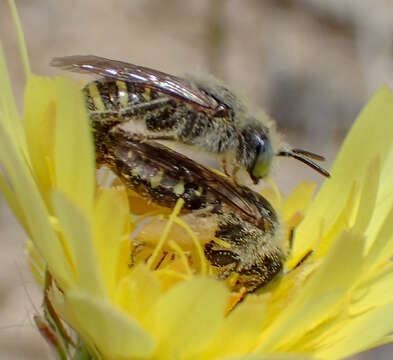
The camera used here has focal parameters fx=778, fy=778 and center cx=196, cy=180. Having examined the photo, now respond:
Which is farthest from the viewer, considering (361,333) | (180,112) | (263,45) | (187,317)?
(263,45)

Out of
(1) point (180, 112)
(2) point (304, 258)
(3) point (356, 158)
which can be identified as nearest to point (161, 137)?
(1) point (180, 112)

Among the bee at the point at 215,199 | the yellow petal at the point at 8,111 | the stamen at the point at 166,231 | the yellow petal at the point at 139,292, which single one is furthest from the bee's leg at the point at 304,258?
the yellow petal at the point at 8,111

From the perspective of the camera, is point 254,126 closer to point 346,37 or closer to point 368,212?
point 368,212

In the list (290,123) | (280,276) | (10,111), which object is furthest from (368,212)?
(290,123)

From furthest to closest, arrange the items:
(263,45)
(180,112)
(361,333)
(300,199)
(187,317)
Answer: (263,45) → (300,199) → (180,112) → (361,333) → (187,317)

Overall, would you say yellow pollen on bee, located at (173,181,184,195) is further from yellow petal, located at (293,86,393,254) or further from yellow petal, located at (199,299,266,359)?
yellow petal, located at (293,86,393,254)

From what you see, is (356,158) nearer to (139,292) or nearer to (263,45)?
(139,292)
